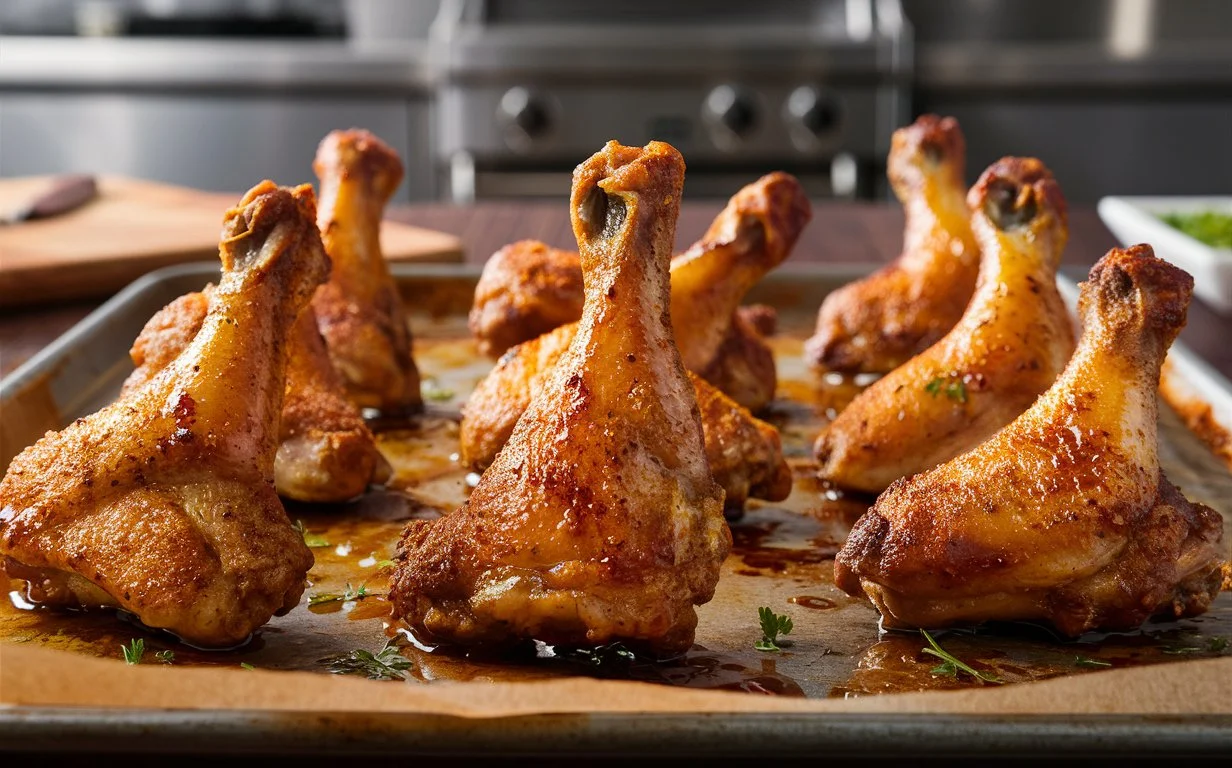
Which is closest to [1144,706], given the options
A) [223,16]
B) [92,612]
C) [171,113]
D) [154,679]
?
[154,679]

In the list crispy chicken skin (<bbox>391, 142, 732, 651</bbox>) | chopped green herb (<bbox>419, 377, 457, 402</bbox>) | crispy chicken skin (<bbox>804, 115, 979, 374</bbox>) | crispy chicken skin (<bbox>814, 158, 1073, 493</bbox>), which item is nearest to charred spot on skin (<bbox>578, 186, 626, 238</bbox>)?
crispy chicken skin (<bbox>391, 142, 732, 651</bbox>)

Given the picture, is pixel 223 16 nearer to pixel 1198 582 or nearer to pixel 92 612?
pixel 92 612

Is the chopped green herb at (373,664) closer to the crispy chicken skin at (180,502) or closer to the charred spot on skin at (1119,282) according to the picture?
the crispy chicken skin at (180,502)

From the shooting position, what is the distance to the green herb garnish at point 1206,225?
132 inches

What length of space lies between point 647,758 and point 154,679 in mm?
482

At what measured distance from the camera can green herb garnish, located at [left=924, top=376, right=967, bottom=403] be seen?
2180 millimetres

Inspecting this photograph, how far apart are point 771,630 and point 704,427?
473 millimetres

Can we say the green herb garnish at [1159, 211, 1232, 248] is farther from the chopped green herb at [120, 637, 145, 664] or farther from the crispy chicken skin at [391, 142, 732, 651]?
the chopped green herb at [120, 637, 145, 664]

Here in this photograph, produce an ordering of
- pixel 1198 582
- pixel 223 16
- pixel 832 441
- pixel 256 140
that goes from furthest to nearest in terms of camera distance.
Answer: pixel 223 16, pixel 256 140, pixel 832 441, pixel 1198 582

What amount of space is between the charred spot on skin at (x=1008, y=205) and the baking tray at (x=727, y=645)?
47 cm

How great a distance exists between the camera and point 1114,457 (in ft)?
5.57

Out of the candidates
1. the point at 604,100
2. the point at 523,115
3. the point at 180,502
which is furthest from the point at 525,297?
the point at 604,100

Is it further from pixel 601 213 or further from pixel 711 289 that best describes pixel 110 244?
pixel 601 213

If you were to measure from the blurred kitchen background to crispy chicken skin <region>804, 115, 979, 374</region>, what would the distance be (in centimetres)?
289
